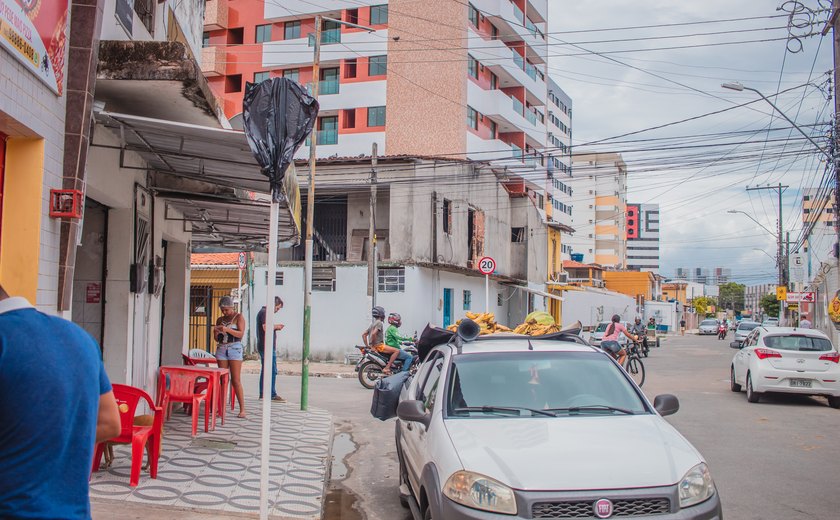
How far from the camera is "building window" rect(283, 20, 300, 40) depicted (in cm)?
3862

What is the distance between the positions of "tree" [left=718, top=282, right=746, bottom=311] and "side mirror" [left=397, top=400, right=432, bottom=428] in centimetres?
15499

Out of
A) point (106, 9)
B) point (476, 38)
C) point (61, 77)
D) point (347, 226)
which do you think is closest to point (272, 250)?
point (61, 77)

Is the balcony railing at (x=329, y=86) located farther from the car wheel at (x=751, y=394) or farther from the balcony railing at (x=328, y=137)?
the car wheel at (x=751, y=394)

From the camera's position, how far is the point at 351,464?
9.17 m

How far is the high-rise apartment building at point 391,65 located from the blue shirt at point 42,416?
3019 centimetres

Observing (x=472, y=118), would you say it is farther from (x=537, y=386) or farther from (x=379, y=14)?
Answer: (x=537, y=386)

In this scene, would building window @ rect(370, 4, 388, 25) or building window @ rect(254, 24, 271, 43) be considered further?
building window @ rect(254, 24, 271, 43)

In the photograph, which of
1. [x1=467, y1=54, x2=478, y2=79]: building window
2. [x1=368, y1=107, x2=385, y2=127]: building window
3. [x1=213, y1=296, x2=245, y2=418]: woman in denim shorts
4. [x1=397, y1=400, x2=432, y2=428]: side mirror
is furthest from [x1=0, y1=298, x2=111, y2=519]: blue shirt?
[x1=467, y1=54, x2=478, y2=79]: building window

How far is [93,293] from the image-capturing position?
9398 mm

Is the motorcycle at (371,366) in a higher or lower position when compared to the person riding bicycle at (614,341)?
lower

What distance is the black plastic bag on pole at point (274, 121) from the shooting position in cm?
587

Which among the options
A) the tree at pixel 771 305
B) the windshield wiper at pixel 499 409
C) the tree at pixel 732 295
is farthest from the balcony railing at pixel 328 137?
the tree at pixel 732 295

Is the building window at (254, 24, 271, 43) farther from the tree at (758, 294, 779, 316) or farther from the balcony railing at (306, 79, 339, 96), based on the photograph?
the tree at (758, 294, 779, 316)

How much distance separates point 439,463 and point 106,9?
5944 mm
